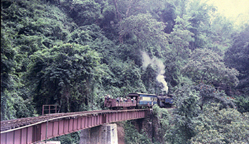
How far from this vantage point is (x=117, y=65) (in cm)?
3872

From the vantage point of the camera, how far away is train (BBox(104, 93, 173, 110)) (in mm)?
25766

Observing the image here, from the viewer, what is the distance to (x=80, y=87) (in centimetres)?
2453

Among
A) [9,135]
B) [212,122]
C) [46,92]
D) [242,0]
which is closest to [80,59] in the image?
[46,92]

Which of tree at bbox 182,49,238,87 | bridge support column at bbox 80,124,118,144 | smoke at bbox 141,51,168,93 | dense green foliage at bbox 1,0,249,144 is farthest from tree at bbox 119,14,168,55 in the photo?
bridge support column at bbox 80,124,118,144

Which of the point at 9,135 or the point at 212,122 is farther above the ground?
the point at 9,135

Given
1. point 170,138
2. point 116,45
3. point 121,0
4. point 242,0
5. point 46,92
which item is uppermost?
point 242,0

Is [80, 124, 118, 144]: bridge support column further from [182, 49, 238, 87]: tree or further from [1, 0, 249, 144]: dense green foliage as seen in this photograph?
[182, 49, 238, 87]: tree

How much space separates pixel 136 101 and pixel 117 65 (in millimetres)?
10071

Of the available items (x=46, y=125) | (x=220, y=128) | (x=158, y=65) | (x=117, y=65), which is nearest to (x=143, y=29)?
(x=117, y=65)

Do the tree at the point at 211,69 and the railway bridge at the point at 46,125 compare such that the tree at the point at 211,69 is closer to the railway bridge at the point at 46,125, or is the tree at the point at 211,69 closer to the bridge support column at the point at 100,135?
the railway bridge at the point at 46,125

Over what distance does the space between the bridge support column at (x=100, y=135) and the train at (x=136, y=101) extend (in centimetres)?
344

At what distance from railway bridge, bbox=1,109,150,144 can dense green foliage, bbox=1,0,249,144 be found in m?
1.26

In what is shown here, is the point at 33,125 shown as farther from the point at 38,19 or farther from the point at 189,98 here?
the point at 38,19

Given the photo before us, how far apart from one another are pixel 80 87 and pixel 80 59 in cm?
338
